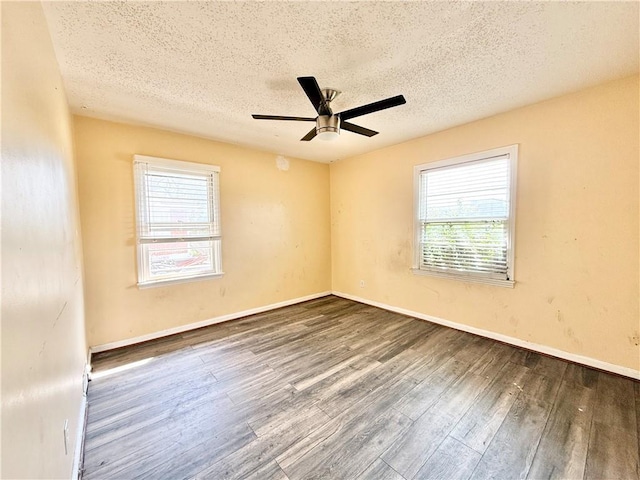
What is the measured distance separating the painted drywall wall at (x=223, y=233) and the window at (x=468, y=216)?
6.24ft

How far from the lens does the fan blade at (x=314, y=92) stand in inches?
64.9

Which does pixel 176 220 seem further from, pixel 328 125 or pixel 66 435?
pixel 66 435

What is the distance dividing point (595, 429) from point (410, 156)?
10.3 ft

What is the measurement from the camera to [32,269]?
97 centimetres

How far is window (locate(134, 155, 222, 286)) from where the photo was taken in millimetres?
3006

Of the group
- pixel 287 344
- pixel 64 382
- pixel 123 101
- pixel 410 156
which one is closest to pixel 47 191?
pixel 64 382

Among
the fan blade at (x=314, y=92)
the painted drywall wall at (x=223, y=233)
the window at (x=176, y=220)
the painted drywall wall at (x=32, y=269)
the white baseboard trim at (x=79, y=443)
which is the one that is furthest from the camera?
the window at (x=176, y=220)

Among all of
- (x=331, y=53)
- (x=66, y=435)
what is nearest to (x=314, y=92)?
(x=331, y=53)

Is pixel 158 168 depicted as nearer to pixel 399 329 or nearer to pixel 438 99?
pixel 438 99

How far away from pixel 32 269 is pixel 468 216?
3.60m

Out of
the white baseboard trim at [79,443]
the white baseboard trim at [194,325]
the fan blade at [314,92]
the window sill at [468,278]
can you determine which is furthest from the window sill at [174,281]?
the window sill at [468,278]

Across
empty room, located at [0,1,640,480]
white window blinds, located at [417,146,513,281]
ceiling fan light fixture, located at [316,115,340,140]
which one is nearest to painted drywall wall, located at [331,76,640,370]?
empty room, located at [0,1,640,480]

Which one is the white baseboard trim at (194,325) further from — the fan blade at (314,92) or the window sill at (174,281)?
the fan blade at (314,92)

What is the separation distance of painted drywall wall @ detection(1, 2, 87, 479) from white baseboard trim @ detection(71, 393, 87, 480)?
0.06 m
